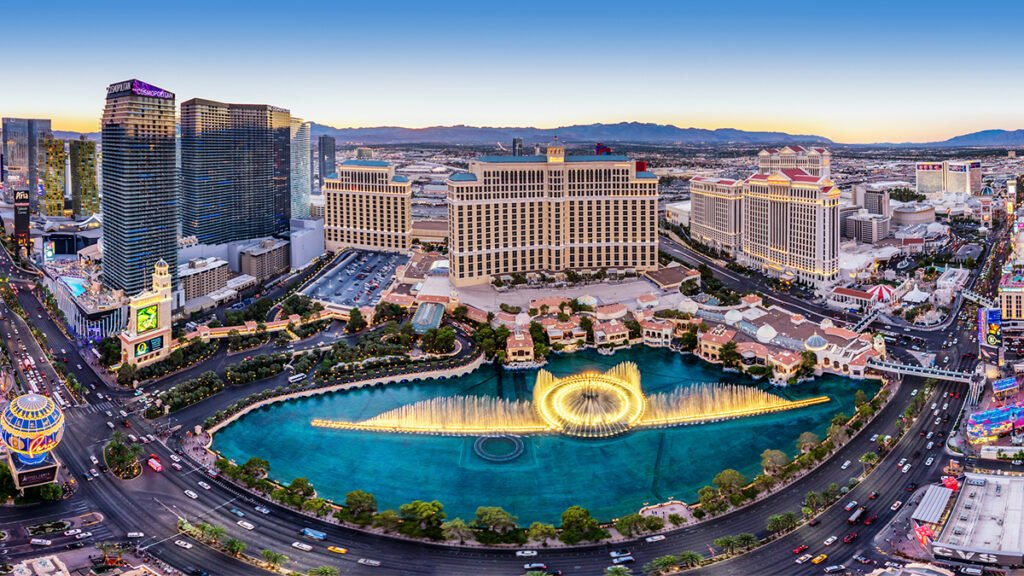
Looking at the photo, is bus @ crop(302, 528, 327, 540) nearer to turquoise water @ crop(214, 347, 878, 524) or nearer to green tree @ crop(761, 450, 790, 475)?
turquoise water @ crop(214, 347, 878, 524)

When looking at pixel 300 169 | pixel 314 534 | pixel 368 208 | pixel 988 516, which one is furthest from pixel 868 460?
pixel 300 169

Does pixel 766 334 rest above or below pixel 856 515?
above

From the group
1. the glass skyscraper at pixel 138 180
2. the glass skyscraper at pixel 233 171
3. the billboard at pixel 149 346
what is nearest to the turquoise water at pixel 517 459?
the billboard at pixel 149 346

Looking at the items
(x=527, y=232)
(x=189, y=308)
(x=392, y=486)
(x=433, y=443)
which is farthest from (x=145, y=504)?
(x=527, y=232)

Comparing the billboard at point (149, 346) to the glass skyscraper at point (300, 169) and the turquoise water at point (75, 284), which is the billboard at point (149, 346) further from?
the glass skyscraper at point (300, 169)

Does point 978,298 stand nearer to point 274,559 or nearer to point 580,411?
point 580,411

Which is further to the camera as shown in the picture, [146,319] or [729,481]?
[146,319]

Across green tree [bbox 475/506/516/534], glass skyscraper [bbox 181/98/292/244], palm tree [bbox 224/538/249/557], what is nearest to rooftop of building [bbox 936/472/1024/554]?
green tree [bbox 475/506/516/534]
